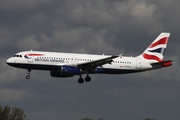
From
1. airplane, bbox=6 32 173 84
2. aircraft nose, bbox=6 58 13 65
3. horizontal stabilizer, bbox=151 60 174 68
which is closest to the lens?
airplane, bbox=6 32 173 84

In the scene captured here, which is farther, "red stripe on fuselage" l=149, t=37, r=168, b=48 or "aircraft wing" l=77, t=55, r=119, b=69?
"red stripe on fuselage" l=149, t=37, r=168, b=48

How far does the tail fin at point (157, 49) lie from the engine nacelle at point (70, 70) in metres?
16.0

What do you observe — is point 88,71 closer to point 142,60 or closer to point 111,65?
point 111,65

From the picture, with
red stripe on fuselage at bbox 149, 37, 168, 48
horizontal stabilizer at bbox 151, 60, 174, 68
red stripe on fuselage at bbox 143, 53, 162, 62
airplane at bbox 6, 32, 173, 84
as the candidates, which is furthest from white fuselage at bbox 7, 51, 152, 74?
red stripe on fuselage at bbox 149, 37, 168, 48

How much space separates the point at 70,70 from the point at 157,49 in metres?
22.8

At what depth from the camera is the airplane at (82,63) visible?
94.8 meters

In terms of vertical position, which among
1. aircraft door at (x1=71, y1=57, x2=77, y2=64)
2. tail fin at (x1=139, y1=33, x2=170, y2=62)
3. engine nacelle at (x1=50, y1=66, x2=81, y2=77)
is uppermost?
tail fin at (x1=139, y1=33, x2=170, y2=62)

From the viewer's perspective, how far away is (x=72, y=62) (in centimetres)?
9731

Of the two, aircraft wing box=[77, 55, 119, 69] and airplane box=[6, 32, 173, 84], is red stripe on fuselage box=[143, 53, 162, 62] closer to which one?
airplane box=[6, 32, 173, 84]

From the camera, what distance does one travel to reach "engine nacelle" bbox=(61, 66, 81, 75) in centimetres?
9562

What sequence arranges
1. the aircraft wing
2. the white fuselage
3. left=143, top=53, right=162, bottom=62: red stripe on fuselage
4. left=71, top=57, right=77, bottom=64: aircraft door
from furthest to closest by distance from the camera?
left=143, top=53, right=162, bottom=62: red stripe on fuselage
left=71, top=57, right=77, bottom=64: aircraft door
the aircraft wing
the white fuselage

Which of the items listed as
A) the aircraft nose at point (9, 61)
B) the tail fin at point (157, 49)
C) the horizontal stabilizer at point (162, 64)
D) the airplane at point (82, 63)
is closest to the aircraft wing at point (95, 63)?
the airplane at point (82, 63)

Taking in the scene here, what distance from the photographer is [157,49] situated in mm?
110562

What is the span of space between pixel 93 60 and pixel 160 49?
1845 cm
